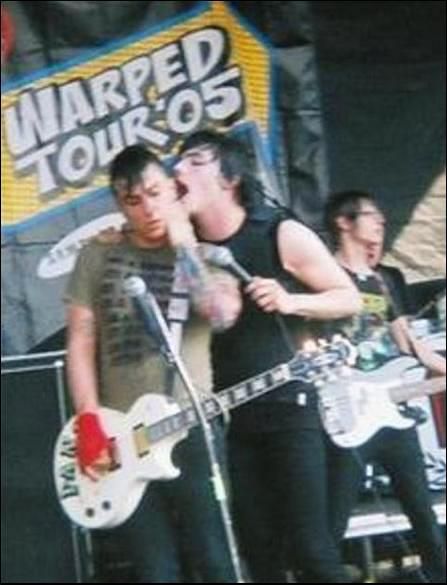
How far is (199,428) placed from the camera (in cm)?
659

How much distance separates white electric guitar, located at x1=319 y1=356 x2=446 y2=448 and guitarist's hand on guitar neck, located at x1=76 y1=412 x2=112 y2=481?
77 centimetres

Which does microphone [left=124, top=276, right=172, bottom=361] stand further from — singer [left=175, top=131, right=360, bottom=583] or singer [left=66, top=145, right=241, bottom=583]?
singer [left=175, top=131, right=360, bottom=583]

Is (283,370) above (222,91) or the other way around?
the other way around

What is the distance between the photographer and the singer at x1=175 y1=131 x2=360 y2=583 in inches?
261

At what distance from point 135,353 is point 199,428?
35 cm

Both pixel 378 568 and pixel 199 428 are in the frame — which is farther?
pixel 378 568

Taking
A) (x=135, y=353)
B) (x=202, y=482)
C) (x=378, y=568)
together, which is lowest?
(x=378, y=568)

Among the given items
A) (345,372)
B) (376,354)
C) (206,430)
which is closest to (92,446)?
(206,430)

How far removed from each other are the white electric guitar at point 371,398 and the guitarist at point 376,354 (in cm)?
3

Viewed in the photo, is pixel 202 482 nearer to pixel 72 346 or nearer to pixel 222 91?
pixel 72 346

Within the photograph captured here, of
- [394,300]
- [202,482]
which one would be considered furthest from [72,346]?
[394,300]

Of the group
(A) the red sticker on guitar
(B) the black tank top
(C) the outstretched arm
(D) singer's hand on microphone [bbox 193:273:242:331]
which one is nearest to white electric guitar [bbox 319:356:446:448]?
(B) the black tank top

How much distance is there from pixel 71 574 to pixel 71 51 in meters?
1.86

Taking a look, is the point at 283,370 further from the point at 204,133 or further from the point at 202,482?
the point at 204,133
